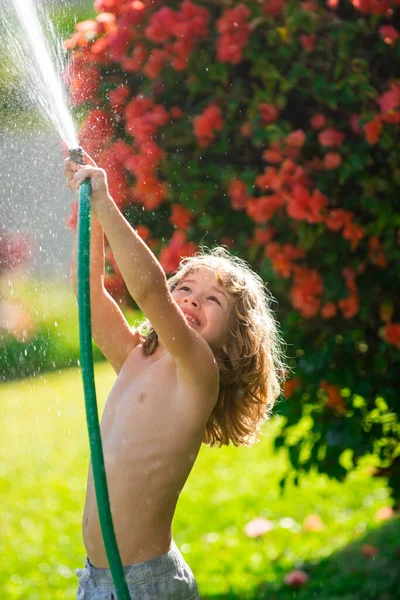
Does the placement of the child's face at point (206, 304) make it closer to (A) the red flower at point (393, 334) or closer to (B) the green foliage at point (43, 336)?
(A) the red flower at point (393, 334)

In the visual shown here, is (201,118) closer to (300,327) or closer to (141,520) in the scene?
(300,327)

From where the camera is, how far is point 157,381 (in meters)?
2.03

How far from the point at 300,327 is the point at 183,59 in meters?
0.84

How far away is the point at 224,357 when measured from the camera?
2.19 meters

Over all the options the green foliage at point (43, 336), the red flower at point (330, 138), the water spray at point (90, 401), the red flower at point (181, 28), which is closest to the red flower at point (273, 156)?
the red flower at point (330, 138)

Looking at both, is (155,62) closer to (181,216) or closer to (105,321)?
(181,216)

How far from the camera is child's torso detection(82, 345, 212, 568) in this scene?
1.97 meters

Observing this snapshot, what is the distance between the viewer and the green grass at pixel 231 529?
11.9 ft

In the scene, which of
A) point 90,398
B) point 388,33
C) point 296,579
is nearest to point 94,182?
point 90,398

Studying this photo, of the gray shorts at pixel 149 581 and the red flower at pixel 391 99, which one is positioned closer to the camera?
the gray shorts at pixel 149 581

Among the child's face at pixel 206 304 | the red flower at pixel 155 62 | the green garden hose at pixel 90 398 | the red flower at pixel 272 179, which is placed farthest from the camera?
the red flower at pixel 155 62

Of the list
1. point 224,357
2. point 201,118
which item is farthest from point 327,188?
point 224,357

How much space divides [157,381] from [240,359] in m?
0.25

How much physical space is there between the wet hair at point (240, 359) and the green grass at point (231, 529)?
1277 mm
